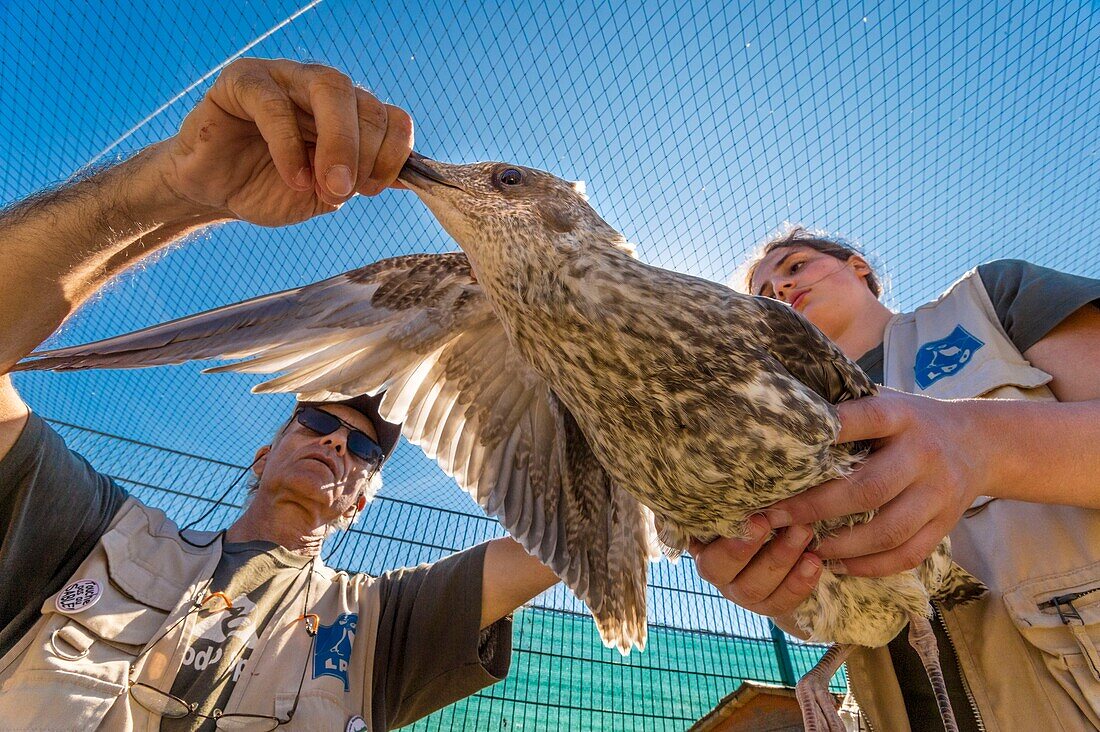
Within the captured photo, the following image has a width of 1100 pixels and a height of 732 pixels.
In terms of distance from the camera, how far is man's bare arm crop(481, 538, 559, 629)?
255 cm

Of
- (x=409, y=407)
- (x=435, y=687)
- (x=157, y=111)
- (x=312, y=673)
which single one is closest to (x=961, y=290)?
(x=409, y=407)

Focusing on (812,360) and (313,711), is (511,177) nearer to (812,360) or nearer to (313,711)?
(812,360)

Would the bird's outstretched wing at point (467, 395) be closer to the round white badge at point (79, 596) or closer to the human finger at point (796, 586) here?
the human finger at point (796, 586)

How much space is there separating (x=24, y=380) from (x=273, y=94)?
16.8 ft

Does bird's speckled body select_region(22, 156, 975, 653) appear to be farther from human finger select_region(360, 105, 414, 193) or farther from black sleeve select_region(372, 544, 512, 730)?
black sleeve select_region(372, 544, 512, 730)

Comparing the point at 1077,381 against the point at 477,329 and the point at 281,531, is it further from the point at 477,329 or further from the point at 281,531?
the point at 281,531

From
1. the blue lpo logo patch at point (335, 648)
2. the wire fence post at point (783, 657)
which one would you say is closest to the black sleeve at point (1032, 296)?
the blue lpo logo patch at point (335, 648)

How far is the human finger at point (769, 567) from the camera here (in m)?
1.68

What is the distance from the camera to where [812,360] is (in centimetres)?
174

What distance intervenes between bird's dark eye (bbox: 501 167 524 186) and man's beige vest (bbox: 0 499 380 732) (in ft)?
5.72

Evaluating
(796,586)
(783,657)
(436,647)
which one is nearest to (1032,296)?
(796,586)

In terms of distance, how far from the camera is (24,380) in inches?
205

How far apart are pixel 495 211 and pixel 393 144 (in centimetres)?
33

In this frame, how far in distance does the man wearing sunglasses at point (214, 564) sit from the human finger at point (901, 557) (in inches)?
47.3
